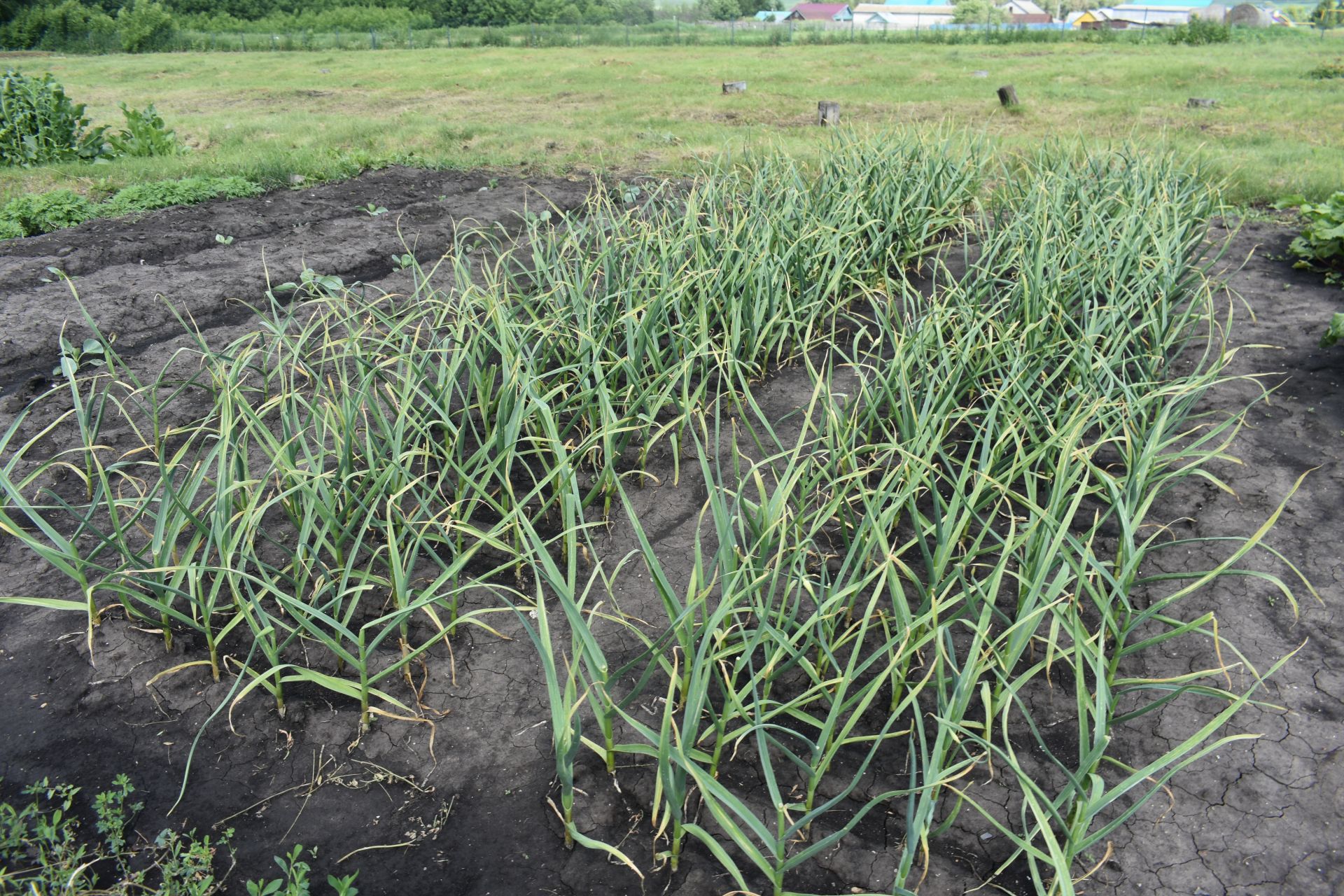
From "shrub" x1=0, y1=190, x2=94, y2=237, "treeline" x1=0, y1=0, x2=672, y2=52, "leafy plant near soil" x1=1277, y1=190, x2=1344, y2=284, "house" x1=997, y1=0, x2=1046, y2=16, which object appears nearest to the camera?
"leafy plant near soil" x1=1277, y1=190, x2=1344, y2=284

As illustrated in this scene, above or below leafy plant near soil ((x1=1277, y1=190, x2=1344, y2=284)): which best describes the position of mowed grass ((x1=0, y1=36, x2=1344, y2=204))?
above

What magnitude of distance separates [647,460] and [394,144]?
5.97 metres

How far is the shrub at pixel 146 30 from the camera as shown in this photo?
24609 millimetres

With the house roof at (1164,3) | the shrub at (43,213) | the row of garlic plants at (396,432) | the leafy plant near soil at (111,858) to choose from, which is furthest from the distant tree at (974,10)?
the leafy plant near soil at (111,858)

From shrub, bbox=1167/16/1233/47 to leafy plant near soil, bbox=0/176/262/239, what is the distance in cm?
2205

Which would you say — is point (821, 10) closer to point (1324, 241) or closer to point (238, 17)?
point (238, 17)

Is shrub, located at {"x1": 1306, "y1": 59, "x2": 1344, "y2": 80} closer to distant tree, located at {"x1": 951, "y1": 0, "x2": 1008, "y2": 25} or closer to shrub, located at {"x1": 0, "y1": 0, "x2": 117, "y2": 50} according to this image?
shrub, located at {"x1": 0, "y1": 0, "x2": 117, "y2": 50}

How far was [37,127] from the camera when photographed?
22.0 feet

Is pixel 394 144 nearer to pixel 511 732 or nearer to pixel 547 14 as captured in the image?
pixel 511 732

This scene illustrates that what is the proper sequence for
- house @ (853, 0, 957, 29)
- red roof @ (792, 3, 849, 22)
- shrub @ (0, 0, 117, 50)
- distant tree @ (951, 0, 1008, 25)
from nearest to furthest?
shrub @ (0, 0, 117, 50)
distant tree @ (951, 0, 1008, 25)
red roof @ (792, 3, 849, 22)
house @ (853, 0, 957, 29)

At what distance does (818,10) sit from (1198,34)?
2144 inches

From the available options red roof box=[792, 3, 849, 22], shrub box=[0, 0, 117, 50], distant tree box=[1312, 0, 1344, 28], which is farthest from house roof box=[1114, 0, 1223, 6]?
shrub box=[0, 0, 117, 50]

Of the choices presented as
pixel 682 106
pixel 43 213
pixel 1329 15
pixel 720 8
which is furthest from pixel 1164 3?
pixel 43 213

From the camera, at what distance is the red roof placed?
6427 cm
